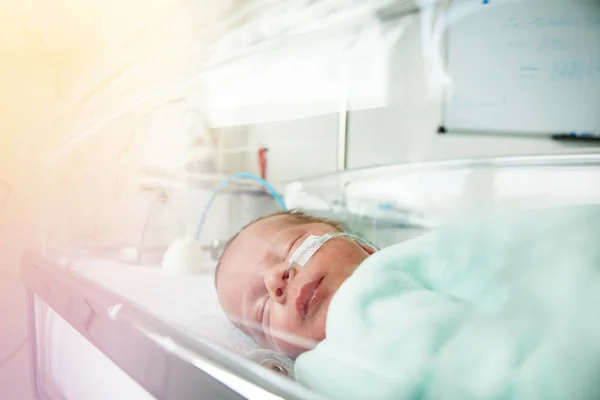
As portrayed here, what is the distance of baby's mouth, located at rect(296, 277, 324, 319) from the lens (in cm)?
55

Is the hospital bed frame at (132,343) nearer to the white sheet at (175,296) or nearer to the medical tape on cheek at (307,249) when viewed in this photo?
the white sheet at (175,296)

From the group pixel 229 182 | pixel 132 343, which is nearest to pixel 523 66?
pixel 229 182

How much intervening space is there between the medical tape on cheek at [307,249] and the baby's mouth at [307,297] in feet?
0.14

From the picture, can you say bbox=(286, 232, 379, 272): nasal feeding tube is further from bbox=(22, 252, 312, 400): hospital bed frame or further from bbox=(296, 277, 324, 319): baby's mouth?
bbox=(22, 252, 312, 400): hospital bed frame

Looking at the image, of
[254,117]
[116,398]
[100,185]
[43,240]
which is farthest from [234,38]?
[116,398]

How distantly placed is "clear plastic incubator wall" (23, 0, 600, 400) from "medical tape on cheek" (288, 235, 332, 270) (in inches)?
5.8

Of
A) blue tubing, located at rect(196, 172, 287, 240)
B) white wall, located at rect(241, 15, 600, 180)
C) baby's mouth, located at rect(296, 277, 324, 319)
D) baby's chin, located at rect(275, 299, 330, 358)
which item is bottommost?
baby's chin, located at rect(275, 299, 330, 358)

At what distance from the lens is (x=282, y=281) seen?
594 millimetres

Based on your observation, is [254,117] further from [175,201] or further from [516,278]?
[516,278]

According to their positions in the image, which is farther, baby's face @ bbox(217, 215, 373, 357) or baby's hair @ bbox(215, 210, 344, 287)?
baby's hair @ bbox(215, 210, 344, 287)

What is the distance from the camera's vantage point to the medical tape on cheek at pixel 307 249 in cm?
62

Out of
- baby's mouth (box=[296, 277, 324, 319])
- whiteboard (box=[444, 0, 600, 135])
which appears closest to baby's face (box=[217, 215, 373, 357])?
baby's mouth (box=[296, 277, 324, 319])

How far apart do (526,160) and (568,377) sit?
2.03ft

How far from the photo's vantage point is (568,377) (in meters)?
0.30
